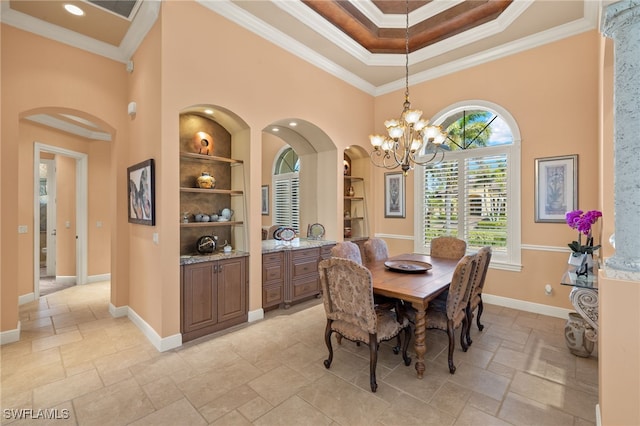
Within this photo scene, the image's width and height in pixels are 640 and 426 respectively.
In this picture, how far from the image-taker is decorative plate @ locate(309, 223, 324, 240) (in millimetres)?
5074

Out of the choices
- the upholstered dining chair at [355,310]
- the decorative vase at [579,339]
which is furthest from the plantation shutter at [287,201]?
the decorative vase at [579,339]

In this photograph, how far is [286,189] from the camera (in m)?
7.12

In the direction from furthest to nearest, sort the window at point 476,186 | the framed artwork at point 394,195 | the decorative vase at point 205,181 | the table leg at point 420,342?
the framed artwork at point 394,195 → the window at point 476,186 → the decorative vase at point 205,181 → the table leg at point 420,342

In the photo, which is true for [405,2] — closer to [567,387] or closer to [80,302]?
[567,387]

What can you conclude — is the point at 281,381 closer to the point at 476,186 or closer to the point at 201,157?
the point at 201,157

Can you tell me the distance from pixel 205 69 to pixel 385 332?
10.9 ft

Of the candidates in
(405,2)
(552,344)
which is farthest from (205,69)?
(552,344)

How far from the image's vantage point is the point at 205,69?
3.28 meters

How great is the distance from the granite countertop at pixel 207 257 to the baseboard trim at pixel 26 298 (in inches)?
123

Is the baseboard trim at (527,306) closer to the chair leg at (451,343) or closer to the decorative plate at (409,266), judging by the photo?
the decorative plate at (409,266)

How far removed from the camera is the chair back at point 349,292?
2.24 meters

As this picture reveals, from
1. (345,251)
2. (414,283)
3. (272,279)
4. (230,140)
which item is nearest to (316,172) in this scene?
(230,140)

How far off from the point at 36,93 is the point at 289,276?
368 cm

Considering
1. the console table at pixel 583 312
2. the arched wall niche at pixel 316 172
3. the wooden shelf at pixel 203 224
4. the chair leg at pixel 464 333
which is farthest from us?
the arched wall niche at pixel 316 172
